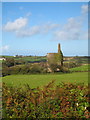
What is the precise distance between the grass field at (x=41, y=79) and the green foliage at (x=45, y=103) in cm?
10

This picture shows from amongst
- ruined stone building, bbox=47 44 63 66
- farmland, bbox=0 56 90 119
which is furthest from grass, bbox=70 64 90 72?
ruined stone building, bbox=47 44 63 66

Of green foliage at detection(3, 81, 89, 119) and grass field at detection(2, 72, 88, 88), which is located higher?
grass field at detection(2, 72, 88, 88)

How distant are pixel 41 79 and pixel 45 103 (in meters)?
→ 0.34

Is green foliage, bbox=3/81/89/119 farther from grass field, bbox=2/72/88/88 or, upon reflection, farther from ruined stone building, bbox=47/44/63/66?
ruined stone building, bbox=47/44/63/66

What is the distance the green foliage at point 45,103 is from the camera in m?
2.78

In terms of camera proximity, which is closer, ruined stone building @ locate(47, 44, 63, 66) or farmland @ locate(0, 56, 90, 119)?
farmland @ locate(0, 56, 90, 119)

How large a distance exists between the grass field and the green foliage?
0.10 m

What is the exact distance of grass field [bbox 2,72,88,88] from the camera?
2982 mm

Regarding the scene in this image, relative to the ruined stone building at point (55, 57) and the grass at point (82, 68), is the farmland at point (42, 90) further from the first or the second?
the ruined stone building at point (55, 57)

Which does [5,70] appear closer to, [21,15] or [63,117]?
[21,15]

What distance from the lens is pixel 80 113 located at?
2.84 meters

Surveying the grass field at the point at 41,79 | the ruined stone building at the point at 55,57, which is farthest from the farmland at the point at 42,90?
the ruined stone building at the point at 55,57

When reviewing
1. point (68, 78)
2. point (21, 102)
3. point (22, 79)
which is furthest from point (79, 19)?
point (21, 102)

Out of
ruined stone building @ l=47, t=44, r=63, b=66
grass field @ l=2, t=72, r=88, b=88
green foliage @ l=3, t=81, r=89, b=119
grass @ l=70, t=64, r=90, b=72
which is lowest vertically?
green foliage @ l=3, t=81, r=89, b=119
